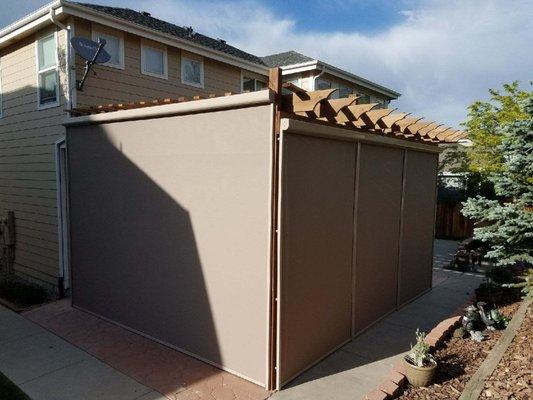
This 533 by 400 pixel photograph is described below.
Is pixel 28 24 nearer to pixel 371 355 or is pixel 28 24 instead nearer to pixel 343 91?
pixel 371 355

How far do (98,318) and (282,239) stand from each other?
14.1 feet

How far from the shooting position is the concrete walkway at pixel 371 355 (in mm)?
4375

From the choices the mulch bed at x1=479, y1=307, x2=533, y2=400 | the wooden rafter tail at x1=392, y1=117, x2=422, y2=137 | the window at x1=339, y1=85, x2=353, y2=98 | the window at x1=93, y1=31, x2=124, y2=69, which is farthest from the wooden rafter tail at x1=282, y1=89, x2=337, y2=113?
the window at x1=339, y1=85, x2=353, y2=98

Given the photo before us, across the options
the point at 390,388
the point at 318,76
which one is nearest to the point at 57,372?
the point at 390,388

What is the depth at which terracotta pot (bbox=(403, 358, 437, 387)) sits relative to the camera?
160 inches

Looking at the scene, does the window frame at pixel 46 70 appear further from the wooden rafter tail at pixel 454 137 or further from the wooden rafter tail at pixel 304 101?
the wooden rafter tail at pixel 454 137

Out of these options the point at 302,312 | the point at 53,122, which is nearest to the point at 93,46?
the point at 53,122

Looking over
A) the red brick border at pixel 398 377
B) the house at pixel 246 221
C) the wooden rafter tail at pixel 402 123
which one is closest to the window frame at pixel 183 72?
the house at pixel 246 221

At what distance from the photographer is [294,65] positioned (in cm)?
1445

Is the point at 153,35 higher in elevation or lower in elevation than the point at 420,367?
higher

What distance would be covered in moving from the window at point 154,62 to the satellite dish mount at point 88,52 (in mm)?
1774

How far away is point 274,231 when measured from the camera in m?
4.29

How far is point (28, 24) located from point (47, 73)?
1.12m

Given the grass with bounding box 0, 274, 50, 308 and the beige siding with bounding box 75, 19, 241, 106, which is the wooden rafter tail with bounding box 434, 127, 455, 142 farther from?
the grass with bounding box 0, 274, 50, 308
